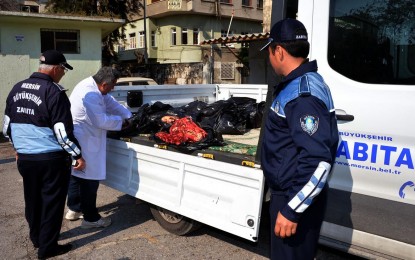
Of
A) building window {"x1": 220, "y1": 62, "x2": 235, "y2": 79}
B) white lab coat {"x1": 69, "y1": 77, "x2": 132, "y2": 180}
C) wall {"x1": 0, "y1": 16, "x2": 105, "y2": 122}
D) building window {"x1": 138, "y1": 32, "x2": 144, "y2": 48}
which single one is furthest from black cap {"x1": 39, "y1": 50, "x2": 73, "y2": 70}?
building window {"x1": 138, "y1": 32, "x2": 144, "y2": 48}

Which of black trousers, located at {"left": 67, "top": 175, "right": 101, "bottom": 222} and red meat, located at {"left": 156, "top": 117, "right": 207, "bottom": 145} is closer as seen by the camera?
red meat, located at {"left": 156, "top": 117, "right": 207, "bottom": 145}

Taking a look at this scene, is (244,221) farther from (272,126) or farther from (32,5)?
(32,5)

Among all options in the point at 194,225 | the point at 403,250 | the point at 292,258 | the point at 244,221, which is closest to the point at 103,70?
the point at 194,225

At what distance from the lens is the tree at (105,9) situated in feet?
61.8

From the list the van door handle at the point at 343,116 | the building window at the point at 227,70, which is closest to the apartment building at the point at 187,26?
the building window at the point at 227,70

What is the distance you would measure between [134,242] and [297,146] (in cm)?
265

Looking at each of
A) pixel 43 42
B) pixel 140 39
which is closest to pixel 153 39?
pixel 140 39

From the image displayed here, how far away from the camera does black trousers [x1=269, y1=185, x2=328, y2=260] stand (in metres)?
2.02

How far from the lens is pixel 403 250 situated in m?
2.47

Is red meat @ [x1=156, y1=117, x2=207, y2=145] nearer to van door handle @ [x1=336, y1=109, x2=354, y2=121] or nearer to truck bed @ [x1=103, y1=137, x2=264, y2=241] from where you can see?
truck bed @ [x1=103, y1=137, x2=264, y2=241]

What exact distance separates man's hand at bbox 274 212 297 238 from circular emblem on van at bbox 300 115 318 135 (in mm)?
442

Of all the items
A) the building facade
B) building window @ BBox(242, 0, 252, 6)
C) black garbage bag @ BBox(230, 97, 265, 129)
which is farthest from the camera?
building window @ BBox(242, 0, 252, 6)

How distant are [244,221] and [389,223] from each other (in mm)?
992

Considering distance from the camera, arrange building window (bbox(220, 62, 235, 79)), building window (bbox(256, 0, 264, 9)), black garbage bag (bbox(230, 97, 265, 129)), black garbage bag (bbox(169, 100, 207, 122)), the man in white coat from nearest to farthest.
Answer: the man in white coat
black garbage bag (bbox(169, 100, 207, 122))
black garbage bag (bbox(230, 97, 265, 129))
building window (bbox(220, 62, 235, 79))
building window (bbox(256, 0, 264, 9))
